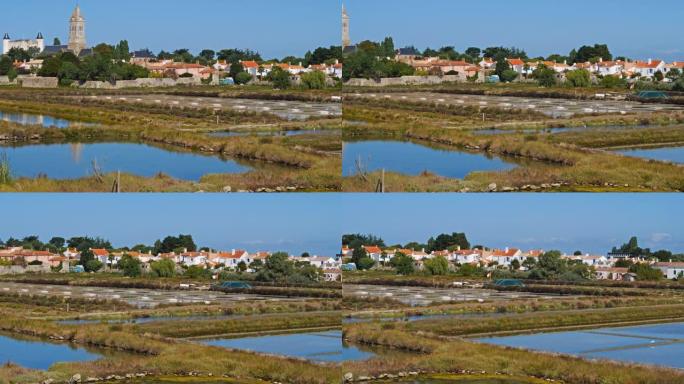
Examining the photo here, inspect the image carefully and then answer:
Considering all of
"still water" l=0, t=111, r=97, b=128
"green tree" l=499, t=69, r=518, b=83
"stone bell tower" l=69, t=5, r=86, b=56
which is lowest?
"still water" l=0, t=111, r=97, b=128

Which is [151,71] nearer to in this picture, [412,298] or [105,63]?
[105,63]

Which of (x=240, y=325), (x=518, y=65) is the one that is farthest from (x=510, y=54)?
(x=240, y=325)

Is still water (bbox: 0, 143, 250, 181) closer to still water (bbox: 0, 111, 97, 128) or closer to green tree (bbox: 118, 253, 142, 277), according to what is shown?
still water (bbox: 0, 111, 97, 128)

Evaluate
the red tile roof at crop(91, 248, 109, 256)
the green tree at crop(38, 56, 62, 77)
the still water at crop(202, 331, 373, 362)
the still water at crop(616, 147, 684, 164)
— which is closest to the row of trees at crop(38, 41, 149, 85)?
the green tree at crop(38, 56, 62, 77)

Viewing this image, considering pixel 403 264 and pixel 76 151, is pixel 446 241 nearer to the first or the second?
pixel 403 264

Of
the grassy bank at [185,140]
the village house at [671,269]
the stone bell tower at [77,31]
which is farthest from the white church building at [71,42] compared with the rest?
the village house at [671,269]

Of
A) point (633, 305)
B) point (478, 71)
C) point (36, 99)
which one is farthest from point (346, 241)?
point (633, 305)

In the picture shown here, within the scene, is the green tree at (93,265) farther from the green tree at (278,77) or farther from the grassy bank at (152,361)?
the green tree at (278,77)

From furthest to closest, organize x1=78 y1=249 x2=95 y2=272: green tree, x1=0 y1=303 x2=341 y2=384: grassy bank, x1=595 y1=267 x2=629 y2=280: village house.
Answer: x1=595 y1=267 x2=629 y2=280: village house, x1=78 y1=249 x2=95 y2=272: green tree, x1=0 y1=303 x2=341 y2=384: grassy bank
